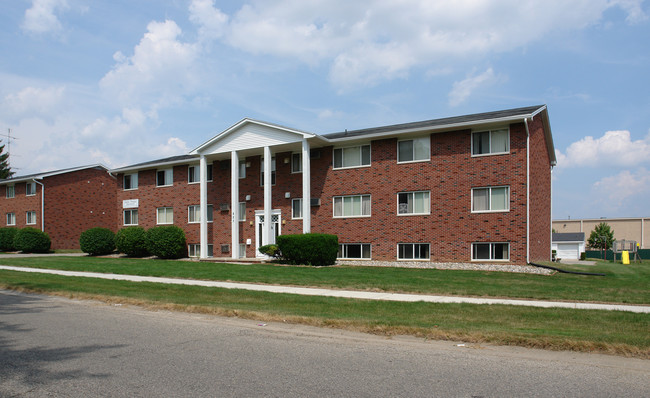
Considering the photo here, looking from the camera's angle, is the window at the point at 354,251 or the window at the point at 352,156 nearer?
the window at the point at 354,251

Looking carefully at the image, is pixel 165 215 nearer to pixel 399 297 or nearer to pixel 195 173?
pixel 195 173

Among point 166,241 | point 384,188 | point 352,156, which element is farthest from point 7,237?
point 384,188

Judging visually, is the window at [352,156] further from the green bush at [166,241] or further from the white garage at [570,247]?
the white garage at [570,247]

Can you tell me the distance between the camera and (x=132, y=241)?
30.2 m

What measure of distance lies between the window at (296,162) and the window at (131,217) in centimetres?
1346

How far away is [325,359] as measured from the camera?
20.3 ft

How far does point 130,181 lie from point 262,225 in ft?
41.0

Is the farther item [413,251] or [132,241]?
[132,241]

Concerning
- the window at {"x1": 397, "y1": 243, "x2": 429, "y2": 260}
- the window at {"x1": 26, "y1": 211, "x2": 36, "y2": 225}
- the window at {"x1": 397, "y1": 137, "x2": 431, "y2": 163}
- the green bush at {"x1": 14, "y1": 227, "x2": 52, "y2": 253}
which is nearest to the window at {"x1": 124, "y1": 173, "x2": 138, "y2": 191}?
the green bush at {"x1": 14, "y1": 227, "x2": 52, "y2": 253}

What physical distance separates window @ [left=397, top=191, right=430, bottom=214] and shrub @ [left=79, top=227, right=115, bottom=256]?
63.8 ft

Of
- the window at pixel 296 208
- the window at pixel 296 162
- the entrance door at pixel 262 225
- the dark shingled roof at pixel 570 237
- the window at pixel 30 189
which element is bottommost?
the dark shingled roof at pixel 570 237

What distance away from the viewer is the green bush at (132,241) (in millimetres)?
30234

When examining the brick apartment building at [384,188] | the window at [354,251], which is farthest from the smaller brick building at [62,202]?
the window at [354,251]

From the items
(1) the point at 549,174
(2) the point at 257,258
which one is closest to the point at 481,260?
(1) the point at 549,174
